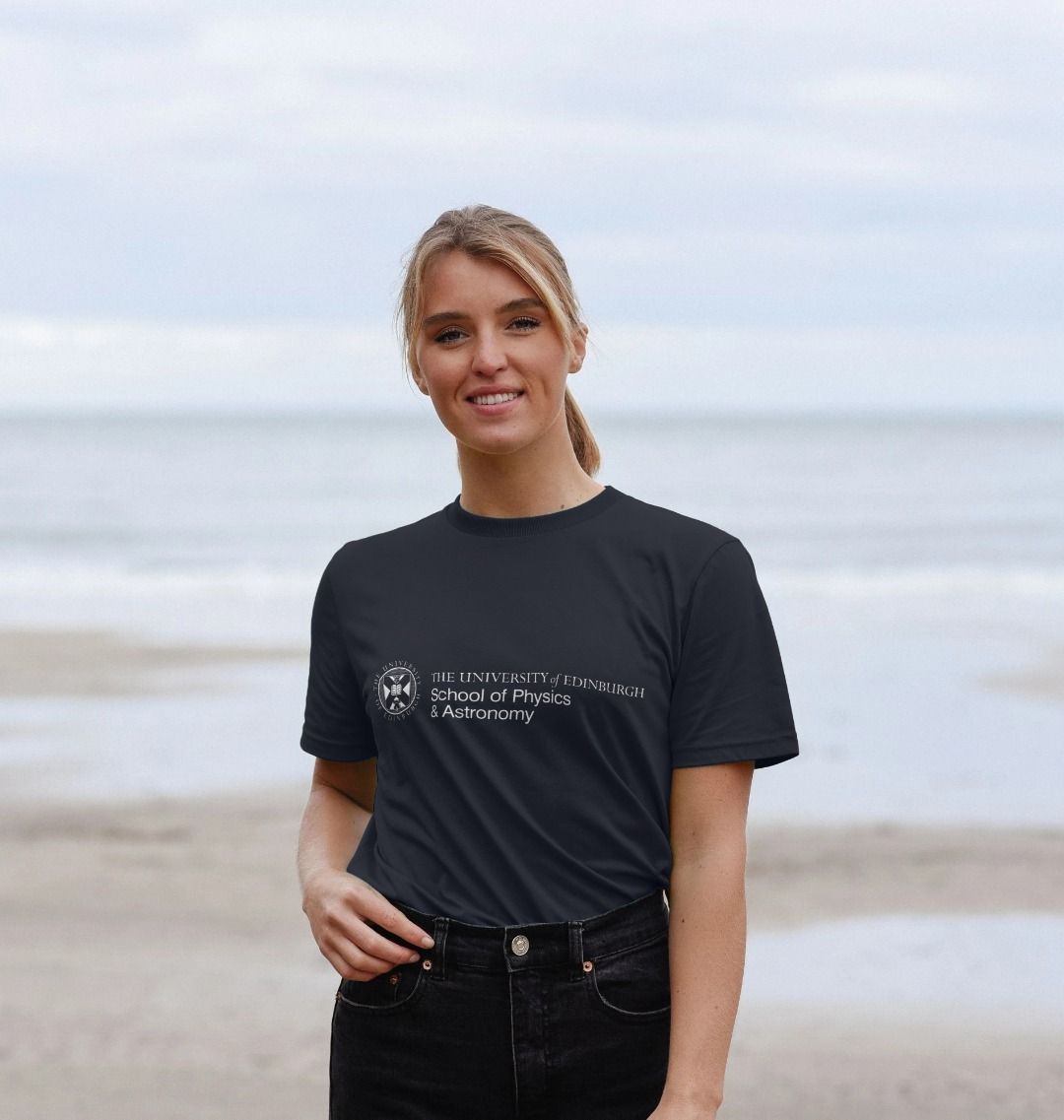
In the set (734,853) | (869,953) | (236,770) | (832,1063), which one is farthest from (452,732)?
(236,770)

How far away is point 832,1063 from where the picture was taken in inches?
244

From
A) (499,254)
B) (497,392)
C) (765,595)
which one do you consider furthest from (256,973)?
(765,595)

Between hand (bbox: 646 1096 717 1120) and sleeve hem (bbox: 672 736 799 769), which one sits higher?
sleeve hem (bbox: 672 736 799 769)

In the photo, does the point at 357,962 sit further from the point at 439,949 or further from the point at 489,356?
the point at 489,356

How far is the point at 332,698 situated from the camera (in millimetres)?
2736

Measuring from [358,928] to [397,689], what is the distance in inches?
14.7

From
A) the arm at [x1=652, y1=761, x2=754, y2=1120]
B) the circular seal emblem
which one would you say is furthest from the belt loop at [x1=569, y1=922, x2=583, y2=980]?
the circular seal emblem

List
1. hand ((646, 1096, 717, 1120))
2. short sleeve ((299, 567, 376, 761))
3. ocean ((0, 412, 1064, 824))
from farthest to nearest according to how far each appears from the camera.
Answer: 1. ocean ((0, 412, 1064, 824))
2. short sleeve ((299, 567, 376, 761))
3. hand ((646, 1096, 717, 1120))

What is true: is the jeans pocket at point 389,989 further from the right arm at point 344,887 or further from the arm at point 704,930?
the arm at point 704,930

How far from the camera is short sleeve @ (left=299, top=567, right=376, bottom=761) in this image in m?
2.71

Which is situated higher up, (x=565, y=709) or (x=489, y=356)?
(x=489, y=356)

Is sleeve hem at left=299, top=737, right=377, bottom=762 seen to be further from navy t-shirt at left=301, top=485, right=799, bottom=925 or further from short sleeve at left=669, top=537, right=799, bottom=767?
short sleeve at left=669, top=537, right=799, bottom=767

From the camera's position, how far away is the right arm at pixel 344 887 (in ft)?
7.97

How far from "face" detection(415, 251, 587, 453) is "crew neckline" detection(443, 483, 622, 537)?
127mm
